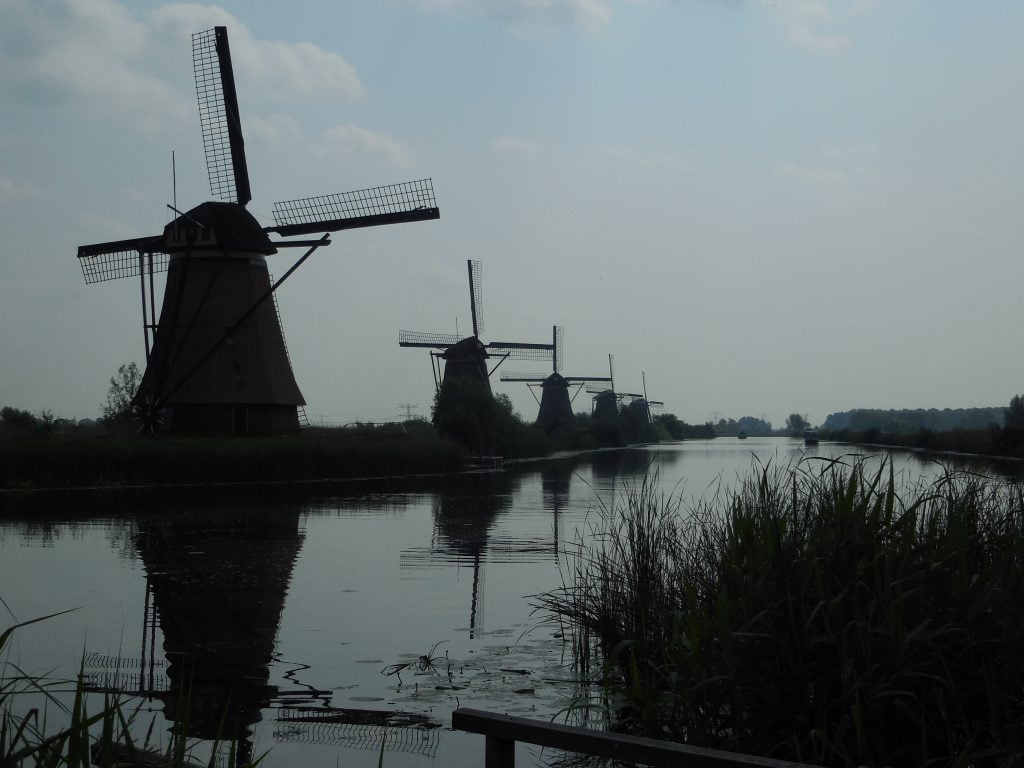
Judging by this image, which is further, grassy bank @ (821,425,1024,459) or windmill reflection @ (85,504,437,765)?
grassy bank @ (821,425,1024,459)

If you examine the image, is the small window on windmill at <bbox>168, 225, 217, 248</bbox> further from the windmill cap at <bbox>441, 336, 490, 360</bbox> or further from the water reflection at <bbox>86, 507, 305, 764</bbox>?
the windmill cap at <bbox>441, 336, 490, 360</bbox>

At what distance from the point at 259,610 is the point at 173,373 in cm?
2166

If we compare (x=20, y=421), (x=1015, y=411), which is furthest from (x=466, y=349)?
(x=1015, y=411)

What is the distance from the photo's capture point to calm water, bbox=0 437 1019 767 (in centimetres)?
677

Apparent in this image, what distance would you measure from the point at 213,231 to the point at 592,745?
28319 mm

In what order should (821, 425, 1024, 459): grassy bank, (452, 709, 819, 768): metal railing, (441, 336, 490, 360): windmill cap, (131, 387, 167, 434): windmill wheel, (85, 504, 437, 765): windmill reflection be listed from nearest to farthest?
(452, 709, 819, 768): metal railing → (85, 504, 437, 765): windmill reflection → (131, 387, 167, 434): windmill wheel → (821, 425, 1024, 459): grassy bank → (441, 336, 490, 360): windmill cap

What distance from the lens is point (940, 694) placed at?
4.87 meters

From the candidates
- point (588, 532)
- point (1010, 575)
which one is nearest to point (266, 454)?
point (588, 532)

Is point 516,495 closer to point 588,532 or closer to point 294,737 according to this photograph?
point 588,532

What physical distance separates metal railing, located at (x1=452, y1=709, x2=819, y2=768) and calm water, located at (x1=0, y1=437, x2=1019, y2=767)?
106cm

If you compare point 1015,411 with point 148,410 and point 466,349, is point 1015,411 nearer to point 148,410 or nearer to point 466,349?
point 466,349

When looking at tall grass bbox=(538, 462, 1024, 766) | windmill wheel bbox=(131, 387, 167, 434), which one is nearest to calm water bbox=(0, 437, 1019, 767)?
tall grass bbox=(538, 462, 1024, 766)

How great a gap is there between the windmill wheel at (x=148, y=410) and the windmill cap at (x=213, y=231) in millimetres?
4223

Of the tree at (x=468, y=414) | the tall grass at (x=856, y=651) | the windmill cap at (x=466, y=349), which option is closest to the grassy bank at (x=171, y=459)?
the tree at (x=468, y=414)
